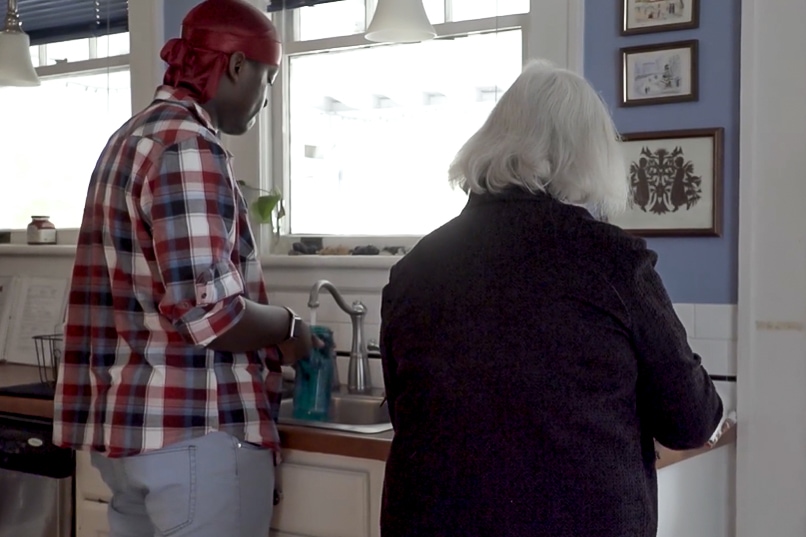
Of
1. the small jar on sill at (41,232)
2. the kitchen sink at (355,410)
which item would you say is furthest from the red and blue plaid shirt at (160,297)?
the small jar on sill at (41,232)

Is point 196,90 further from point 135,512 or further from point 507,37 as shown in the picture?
point 507,37

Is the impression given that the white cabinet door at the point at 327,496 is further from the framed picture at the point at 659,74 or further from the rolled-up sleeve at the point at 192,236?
the framed picture at the point at 659,74

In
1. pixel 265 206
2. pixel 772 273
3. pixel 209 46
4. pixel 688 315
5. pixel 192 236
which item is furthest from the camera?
pixel 265 206

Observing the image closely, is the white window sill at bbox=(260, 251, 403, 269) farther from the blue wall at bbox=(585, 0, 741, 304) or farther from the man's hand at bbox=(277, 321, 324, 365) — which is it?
the blue wall at bbox=(585, 0, 741, 304)

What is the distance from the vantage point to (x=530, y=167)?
53.8 inches

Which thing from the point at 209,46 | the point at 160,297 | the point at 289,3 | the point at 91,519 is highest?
the point at 289,3

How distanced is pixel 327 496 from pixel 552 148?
0.96 m

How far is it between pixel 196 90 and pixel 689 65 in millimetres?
1101

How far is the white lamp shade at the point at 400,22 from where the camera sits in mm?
2385

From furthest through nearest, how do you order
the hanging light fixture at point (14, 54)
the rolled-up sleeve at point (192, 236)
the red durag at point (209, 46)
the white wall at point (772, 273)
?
the hanging light fixture at point (14, 54)
the white wall at point (772, 273)
the red durag at point (209, 46)
the rolled-up sleeve at point (192, 236)

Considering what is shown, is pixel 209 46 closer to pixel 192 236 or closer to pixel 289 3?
pixel 192 236

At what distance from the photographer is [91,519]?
2.40 m

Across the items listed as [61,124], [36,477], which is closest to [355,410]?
[36,477]

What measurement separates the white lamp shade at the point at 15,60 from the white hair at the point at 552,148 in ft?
6.97
